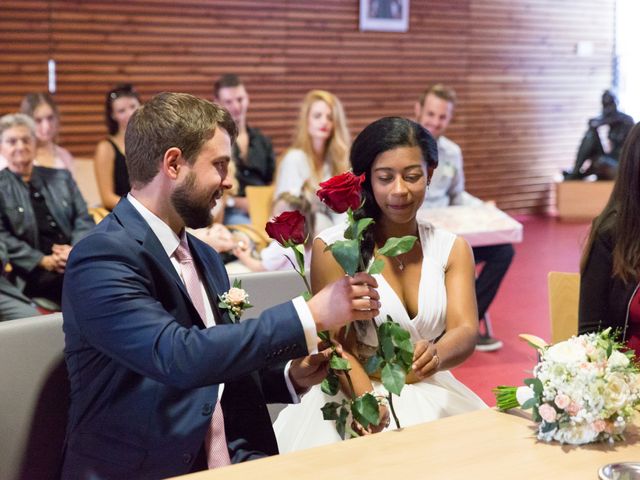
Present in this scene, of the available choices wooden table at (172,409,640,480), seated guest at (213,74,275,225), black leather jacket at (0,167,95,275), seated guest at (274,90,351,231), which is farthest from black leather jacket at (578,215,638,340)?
seated guest at (213,74,275,225)

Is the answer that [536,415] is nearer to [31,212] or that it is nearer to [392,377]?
[392,377]

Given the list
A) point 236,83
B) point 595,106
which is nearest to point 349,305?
point 236,83

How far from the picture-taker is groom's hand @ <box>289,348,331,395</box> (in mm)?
2381

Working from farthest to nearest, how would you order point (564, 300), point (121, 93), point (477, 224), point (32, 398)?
point (121, 93) → point (477, 224) → point (564, 300) → point (32, 398)

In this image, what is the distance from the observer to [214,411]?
231 cm

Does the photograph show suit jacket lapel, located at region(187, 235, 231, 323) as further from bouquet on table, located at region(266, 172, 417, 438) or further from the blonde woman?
the blonde woman

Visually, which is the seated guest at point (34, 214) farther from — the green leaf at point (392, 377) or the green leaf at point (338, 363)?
the green leaf at point (392, 377)

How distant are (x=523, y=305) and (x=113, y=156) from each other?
3305 mm

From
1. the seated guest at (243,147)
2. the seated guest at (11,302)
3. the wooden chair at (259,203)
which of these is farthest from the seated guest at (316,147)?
the seated guest at (11,302)

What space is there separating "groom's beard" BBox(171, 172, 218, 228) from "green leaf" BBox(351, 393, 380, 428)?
569mm

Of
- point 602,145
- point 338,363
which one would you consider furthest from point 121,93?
point 602,145

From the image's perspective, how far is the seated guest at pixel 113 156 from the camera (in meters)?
6.75

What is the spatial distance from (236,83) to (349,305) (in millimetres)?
5617

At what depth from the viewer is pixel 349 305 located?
2018mm
